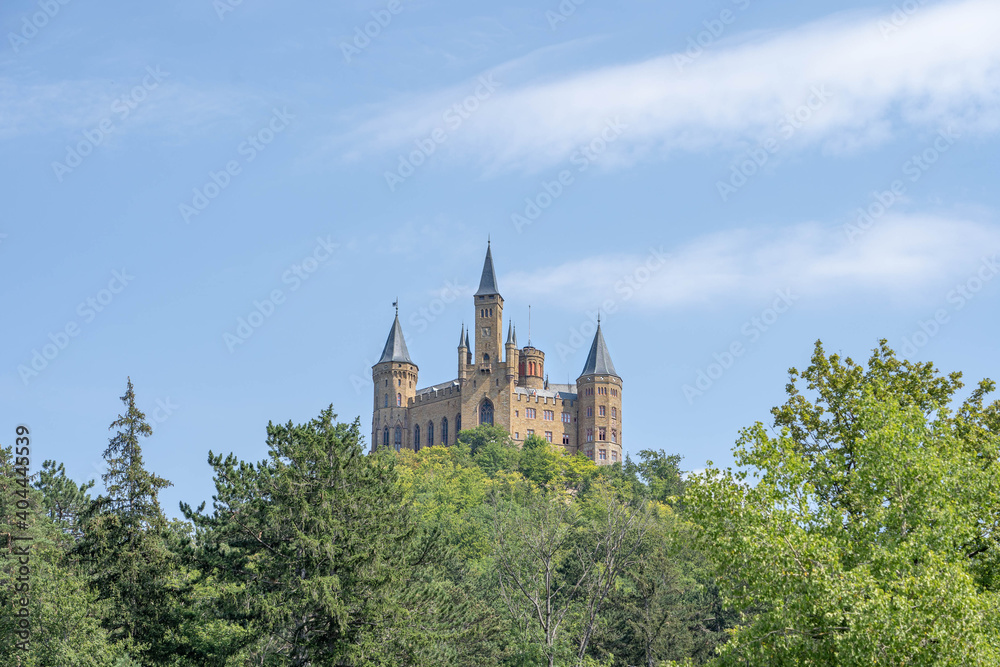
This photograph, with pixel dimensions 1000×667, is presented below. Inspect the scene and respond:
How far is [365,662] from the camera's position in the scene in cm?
2619

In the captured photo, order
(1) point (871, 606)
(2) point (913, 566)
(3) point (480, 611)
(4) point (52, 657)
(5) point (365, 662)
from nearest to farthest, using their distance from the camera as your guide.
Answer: (1) point (871, 606)
(2) point (913, 566)
(5) point (365, 662)
(4) point (52, 657)
(3) point (480, 611)

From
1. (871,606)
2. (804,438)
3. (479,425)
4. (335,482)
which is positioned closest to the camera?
(871,606)

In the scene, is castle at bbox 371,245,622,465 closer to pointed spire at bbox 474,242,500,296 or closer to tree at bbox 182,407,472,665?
pointed spire at bbox 474,242,500,296

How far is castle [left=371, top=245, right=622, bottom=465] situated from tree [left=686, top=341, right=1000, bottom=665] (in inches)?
3623

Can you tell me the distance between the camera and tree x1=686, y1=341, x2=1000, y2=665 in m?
15.3

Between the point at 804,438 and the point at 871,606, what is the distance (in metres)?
8.41

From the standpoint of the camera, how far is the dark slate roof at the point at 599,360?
11388 cm

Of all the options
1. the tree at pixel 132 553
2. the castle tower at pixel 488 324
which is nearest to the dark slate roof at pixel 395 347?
the castle tower at pixel 488 324

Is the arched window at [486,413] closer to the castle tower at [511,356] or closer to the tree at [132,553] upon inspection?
the castle tower at [511,356]

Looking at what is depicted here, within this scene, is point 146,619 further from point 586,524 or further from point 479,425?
point 479,425

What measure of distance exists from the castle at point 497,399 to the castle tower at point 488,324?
0.10 metres

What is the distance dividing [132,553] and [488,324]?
280 ft

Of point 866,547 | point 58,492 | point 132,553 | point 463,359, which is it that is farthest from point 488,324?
point 866,547

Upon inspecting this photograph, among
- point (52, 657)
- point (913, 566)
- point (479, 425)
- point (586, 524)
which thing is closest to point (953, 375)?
point (913, 566)
